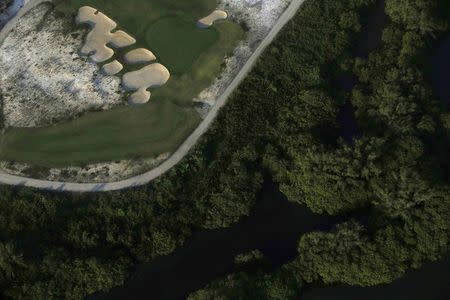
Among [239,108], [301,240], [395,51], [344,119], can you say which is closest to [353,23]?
[395,51]

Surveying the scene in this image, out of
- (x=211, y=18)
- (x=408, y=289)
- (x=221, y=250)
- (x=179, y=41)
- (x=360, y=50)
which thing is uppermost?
(x=360, y=50)

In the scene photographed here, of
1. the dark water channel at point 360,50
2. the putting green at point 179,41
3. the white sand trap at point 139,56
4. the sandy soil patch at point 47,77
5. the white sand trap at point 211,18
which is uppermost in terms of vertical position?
the dark water channel at point 360,50

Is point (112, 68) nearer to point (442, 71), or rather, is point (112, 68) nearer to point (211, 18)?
point (211, 18)

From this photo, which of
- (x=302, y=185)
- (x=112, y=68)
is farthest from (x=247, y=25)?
(x=302, y=185)

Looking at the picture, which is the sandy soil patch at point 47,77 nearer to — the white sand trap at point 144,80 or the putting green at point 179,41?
the white sand trap at point 144,80

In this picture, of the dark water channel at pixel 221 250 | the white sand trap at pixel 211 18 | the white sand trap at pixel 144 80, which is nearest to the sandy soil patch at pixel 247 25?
the white sand trap at pixel 211 18

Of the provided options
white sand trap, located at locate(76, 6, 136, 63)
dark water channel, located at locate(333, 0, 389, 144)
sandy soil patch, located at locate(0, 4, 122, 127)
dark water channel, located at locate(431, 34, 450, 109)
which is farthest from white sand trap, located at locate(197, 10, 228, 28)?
dark water channel, located at locate(431, 34, 450, 109)

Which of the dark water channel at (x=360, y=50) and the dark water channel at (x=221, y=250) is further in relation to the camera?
the dark water channel at (x=360, y=50)
